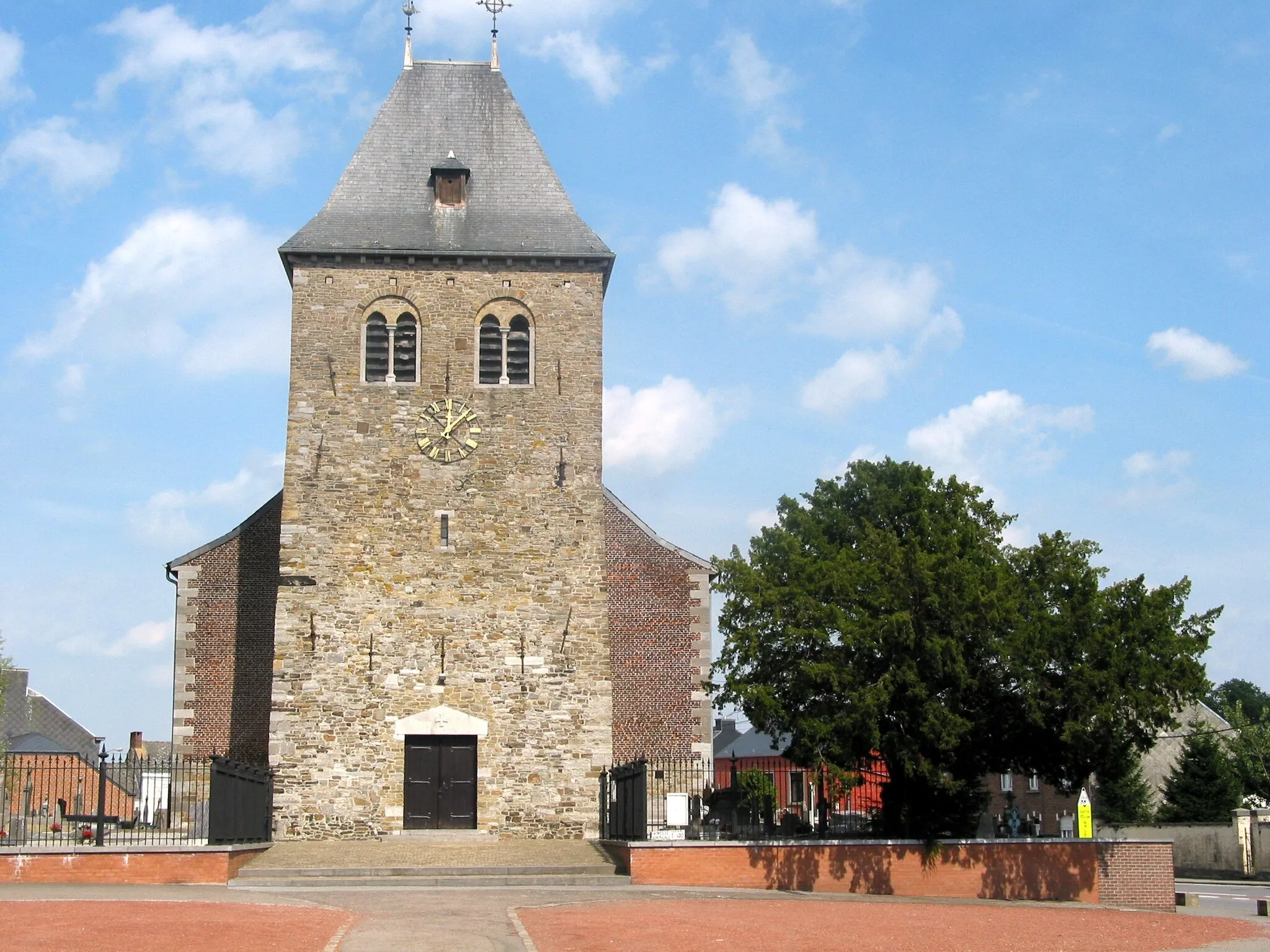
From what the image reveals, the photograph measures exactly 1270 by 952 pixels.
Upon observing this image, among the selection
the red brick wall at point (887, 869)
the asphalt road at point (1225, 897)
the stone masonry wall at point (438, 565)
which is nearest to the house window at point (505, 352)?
the stone masonry wall at point (438, 565)

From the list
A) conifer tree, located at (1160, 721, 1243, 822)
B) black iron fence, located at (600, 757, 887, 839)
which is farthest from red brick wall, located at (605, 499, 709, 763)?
conifer tree, located at (1160, 721, 1243, 822)

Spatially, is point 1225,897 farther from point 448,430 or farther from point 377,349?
point 377,349

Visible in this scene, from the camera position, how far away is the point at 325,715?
24531mm

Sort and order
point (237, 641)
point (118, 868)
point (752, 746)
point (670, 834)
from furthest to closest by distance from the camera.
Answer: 1. point (752, 746)
2. point (237, 641)
3. point (670, 834)
4. point (118, 868)

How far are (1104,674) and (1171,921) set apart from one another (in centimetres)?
360

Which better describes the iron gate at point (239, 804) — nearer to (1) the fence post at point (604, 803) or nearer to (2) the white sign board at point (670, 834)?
(1) the fence post at point (604, 803)

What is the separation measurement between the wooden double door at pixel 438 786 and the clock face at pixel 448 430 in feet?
16.9

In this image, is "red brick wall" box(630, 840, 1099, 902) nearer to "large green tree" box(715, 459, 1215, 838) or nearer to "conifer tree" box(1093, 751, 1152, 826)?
"large green tree" box(715, 459, 1215, 838)

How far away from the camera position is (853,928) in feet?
48.1

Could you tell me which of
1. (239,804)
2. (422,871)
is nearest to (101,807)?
(239,804)

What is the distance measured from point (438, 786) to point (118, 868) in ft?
22.8

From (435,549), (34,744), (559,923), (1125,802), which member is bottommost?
(1125,802)

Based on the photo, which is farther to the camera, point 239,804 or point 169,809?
point 239,804

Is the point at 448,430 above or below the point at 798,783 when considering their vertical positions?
above
